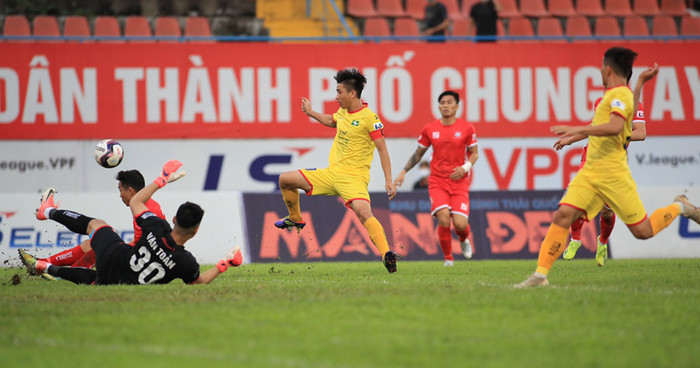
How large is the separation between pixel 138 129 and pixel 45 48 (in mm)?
2681

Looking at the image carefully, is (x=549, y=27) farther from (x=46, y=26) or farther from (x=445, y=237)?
(x=46, y=26)

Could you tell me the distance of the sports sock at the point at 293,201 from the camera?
12.4 meters

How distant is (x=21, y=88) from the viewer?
67.7ft

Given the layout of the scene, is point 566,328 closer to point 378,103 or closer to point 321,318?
point 321,318

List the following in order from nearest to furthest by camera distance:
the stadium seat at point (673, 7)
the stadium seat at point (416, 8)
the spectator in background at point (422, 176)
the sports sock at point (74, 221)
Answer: the sports sock at point (74, 221)
the spectator in background at point (422, 176)
the stadium seat at point (416, 8)
the stadium seat at point (673, 7)

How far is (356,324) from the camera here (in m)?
7.14

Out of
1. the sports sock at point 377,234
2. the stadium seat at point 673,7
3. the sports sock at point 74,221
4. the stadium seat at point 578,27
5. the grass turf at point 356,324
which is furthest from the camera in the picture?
the stadium seat at point 673,7

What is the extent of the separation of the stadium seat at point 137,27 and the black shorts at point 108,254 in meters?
12.3

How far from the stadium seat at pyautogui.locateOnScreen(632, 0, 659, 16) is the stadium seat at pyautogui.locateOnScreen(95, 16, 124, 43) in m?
13.3

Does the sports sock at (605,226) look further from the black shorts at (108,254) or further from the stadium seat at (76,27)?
the stadium seat at (76,27)

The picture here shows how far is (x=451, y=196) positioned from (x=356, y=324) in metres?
7.14

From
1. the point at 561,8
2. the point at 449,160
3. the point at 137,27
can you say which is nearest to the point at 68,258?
the point at 449,160

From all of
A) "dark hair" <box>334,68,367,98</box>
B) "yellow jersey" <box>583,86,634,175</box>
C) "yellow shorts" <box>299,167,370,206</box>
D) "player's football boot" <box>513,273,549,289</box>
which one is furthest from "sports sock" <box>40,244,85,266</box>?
"yellow jersey" <box>583,86,634,175</box>

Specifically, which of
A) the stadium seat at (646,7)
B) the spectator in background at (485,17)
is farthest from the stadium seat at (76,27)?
the stadium seat at (646,7)
